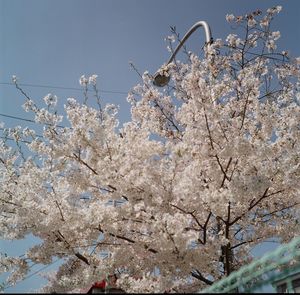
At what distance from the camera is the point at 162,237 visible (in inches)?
244

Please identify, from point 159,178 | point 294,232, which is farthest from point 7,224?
point 294,232

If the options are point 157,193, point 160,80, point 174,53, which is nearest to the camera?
point 157,193

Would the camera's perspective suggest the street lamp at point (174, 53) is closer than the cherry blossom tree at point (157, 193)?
No

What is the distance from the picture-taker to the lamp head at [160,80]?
10773 millimetres

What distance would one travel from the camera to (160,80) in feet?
35.7

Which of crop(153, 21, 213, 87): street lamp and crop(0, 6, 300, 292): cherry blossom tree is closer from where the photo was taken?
crop(0, 6, 300, 292): cherry blossom tree

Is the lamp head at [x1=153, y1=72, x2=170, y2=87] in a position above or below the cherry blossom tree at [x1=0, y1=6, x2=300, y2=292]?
above

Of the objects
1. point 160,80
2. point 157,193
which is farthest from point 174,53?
point 157,193

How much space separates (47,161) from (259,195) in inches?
174

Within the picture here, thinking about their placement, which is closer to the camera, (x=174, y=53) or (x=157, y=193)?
(x=157, y=193)

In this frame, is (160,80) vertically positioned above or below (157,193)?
above

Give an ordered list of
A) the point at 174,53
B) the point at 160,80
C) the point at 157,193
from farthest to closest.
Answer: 1. the point at 174,53
2. the point at 160,80
3. the point at 157,193

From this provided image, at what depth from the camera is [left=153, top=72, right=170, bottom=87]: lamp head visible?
10.8 m

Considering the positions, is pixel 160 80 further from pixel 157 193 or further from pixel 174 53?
pixel 157 193
